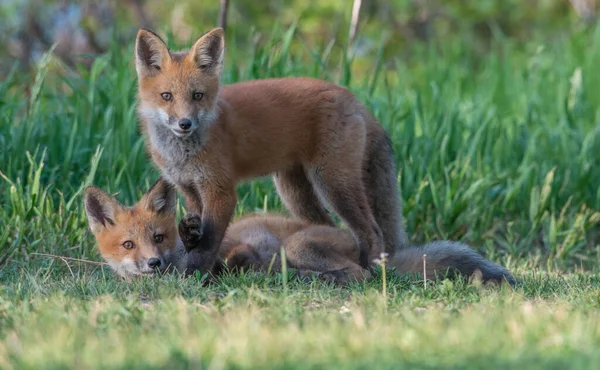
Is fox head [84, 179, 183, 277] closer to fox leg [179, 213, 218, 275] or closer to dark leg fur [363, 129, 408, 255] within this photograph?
fox leg [179, 213, 218, 275]

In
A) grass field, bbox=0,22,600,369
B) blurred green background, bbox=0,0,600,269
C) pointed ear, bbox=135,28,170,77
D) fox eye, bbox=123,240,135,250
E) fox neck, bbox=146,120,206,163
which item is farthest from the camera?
blurred green background, bbox=0,0,600,269

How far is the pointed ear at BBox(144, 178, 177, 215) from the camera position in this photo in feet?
17.6

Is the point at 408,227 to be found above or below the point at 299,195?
below

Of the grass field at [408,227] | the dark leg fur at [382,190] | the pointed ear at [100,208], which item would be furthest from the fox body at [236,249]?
the dark leg fur at [382,190]

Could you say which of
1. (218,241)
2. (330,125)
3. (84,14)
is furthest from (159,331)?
(84,14)

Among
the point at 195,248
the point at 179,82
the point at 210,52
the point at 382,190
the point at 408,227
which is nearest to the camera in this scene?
the point at 195,248

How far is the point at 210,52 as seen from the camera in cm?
547

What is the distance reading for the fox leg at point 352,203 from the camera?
5.46 m

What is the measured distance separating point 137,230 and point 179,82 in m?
0.98

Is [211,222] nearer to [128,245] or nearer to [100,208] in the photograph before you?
[128,245]

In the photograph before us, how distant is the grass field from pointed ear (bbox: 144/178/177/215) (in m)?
0.59

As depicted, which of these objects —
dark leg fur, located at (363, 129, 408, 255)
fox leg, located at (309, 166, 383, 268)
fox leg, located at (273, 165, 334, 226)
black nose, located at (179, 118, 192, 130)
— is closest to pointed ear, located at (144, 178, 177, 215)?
black nose, located at (179, 118, 192, 130)

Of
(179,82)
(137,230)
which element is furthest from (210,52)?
(137,230)

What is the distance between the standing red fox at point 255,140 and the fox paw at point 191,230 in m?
0.04
